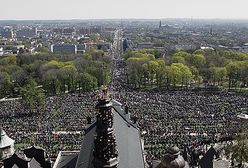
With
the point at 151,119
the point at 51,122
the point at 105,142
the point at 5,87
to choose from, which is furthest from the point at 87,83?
the point at 105,142

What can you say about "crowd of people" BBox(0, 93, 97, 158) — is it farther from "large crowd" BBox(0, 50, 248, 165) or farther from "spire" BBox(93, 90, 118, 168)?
"spire" BBox(93, 90, 118, 168)

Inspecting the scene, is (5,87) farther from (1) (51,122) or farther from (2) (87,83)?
(1) (51,122)

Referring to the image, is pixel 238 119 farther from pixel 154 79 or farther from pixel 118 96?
pixel 154 79

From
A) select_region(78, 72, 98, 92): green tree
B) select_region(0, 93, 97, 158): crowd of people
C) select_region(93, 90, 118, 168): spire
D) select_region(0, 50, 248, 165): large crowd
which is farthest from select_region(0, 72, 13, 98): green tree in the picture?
select_region(93, 90, 118, 168): spire

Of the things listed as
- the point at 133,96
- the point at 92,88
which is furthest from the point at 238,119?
the point at 92,88

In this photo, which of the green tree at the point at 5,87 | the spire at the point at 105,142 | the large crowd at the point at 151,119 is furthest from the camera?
the green tree at the point at 5,87

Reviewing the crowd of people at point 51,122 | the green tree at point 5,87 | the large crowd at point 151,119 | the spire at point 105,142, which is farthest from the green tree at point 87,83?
the spire at point 105,142

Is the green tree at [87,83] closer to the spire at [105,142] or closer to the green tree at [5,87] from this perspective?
the green tree at [5,87]
